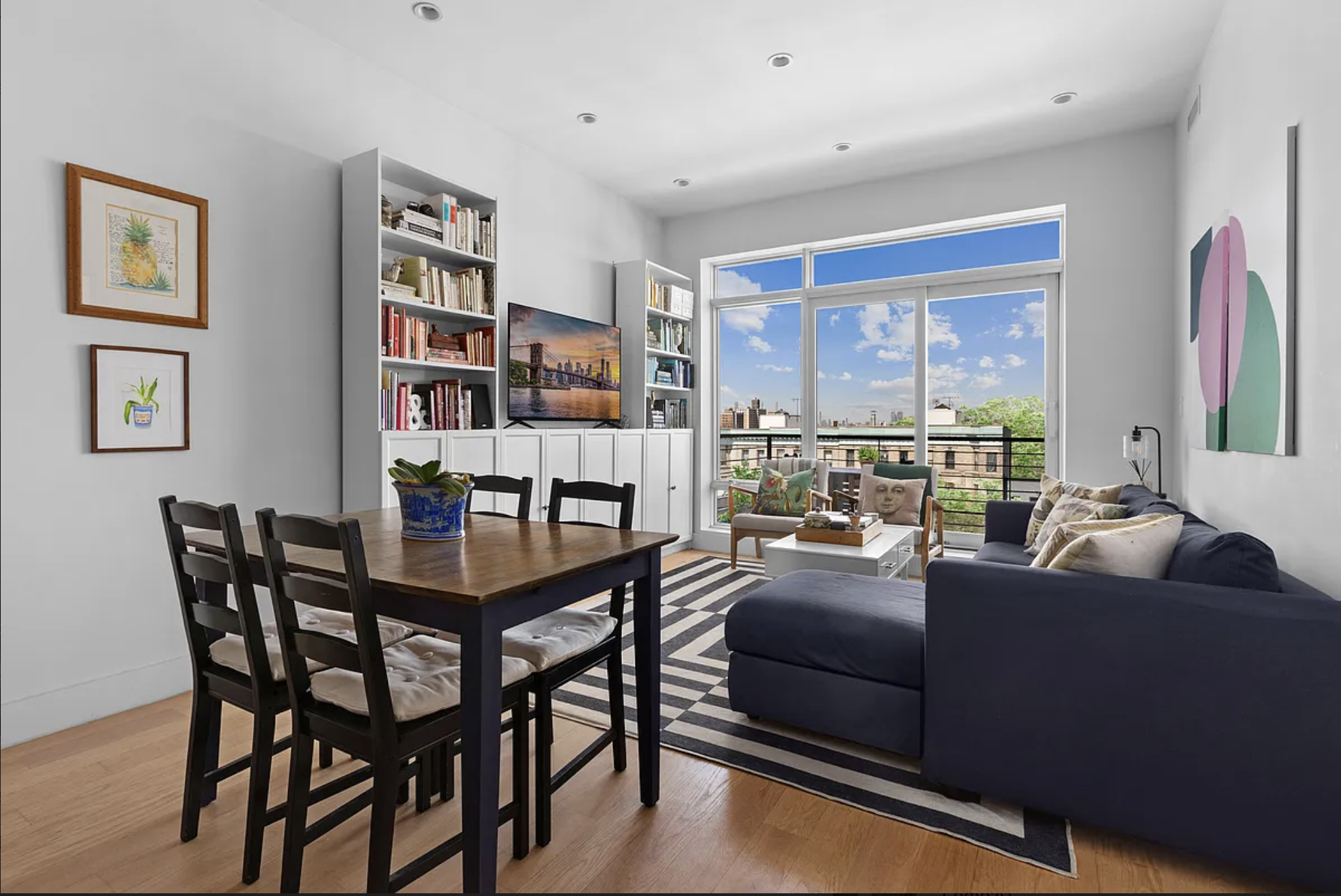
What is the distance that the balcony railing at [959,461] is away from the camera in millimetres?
A: 4527

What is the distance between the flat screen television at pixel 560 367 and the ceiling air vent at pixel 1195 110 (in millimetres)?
3342

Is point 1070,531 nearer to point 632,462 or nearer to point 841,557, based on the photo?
point 841,557

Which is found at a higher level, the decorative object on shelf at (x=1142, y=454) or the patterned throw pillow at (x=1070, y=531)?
the decorative object on shelf at (x=1142, y=454)

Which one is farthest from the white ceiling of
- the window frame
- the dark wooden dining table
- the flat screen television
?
the dark wooden dining table

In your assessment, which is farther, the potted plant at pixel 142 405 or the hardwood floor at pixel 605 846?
the potted plant at pixel 142 405

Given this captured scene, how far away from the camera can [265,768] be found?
57.6 inches

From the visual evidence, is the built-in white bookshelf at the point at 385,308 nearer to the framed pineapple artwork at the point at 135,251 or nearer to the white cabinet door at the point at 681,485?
the framed pineapple artwork at the point at 135,251

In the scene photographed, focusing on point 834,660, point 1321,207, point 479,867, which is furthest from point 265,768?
point 1321,207

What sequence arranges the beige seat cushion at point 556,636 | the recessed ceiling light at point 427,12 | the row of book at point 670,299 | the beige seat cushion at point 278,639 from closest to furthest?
1. the beige seat cushion at point 278,639
2. the beige seat cushion at point 556,636
3. the recessed ceiling light at point 427,12
4. the row of book at point 670,299

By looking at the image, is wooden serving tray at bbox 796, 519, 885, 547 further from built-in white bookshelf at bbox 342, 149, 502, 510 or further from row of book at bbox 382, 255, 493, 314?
row of book at bbox 382, 255, 493, 314

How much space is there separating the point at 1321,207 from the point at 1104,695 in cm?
139

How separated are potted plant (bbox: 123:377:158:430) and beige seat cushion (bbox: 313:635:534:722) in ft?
4.95

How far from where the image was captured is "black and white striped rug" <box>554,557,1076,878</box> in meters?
1.64

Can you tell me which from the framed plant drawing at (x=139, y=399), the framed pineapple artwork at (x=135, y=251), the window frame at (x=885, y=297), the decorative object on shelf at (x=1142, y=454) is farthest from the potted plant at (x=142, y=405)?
the decorative object on shelf at (x=1142, y=454)
